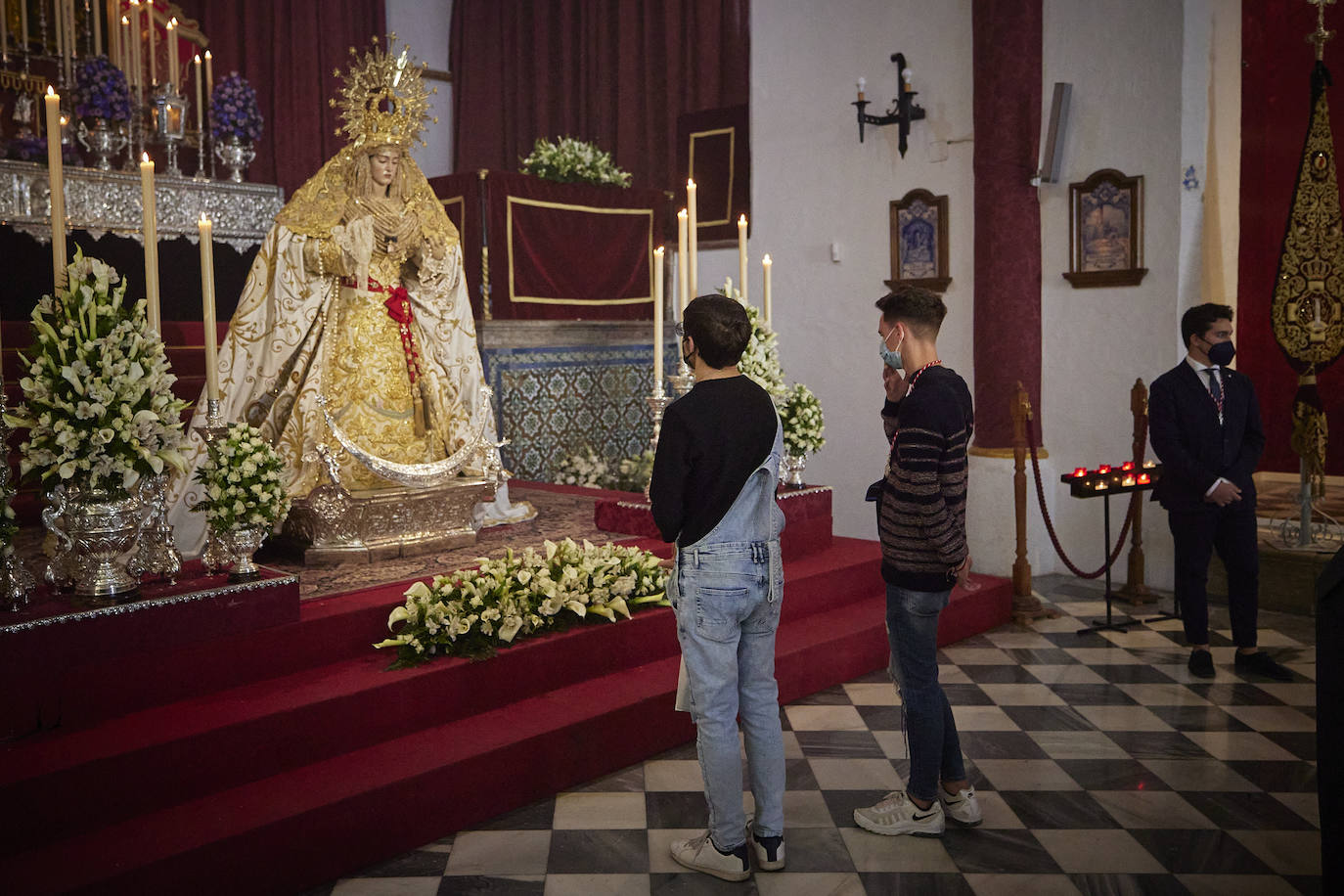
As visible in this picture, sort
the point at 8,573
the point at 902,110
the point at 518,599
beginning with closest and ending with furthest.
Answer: the point at 8,573, the point at 518,599, the point at 902,110

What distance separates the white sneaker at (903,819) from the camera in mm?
3738

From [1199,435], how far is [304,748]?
4.17m

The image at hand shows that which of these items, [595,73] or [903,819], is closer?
[903,819]

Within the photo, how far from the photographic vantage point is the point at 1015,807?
3.98 meters

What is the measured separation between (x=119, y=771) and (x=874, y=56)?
735cm

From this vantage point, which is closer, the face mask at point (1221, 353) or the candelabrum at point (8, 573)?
the candelabrum at point (8, 573)

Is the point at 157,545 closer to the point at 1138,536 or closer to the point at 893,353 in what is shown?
the point at 893,353

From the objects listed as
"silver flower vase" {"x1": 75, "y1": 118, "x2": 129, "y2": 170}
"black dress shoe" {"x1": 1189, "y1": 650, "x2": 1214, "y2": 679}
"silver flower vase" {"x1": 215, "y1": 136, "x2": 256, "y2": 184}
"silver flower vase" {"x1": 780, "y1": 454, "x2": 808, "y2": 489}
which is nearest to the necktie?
"black dress shoe" {"x1": 1189, "y1": 650, "x2": 1214, "y2": 679}

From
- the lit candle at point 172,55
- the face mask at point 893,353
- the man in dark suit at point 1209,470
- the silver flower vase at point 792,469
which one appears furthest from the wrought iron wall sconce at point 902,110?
the face mask at point 893,353

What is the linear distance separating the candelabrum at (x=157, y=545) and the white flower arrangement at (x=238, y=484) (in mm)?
175

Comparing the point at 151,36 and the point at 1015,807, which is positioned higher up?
the point at 151,36

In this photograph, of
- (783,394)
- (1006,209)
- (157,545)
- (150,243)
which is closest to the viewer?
(150,243)

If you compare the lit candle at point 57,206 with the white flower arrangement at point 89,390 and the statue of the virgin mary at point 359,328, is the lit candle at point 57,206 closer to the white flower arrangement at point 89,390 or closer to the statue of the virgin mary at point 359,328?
the white flower arrangement at point 89,390

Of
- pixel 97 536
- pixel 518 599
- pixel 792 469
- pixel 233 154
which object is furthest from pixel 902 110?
pixel 97 536
